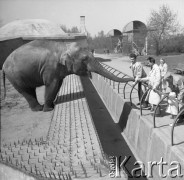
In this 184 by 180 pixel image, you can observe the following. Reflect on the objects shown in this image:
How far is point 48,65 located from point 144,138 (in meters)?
4.46

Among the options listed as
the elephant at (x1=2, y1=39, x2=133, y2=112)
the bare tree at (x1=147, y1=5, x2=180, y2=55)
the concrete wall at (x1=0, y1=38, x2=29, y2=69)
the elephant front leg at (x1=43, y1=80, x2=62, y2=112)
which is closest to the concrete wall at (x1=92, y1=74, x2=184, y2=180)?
the elephant at (x1=2, y1=39, x2=133, y2=112)

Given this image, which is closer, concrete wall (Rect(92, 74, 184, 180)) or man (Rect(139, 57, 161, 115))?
concrete wall (Rect(92, 74, 184, 180))

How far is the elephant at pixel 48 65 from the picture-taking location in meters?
9.29

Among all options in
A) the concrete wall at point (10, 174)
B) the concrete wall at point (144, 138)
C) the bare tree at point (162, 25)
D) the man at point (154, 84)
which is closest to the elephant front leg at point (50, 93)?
the concrete wall at point (144, 138)

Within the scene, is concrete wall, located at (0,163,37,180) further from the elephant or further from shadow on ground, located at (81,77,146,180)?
the elephant

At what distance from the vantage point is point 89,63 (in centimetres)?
923

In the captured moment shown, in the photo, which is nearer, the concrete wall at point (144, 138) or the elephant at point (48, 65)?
the concrete wall at point (144, 138)

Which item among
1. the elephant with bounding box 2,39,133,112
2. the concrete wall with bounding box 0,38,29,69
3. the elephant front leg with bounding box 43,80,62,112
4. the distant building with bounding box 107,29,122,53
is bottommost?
the elephant front leg with bounding box 43,80,62,112

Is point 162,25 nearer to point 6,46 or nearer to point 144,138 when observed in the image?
point 6,46

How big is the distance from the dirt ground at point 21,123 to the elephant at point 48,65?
1.87 ft

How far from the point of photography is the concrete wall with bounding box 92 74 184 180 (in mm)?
5313

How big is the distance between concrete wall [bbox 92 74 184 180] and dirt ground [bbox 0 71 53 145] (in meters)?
A: 2.62

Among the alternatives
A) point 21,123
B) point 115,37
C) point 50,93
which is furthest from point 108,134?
point 115,37

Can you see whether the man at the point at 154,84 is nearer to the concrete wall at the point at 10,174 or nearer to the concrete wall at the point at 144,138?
the concrete wall at the point at 144,138
